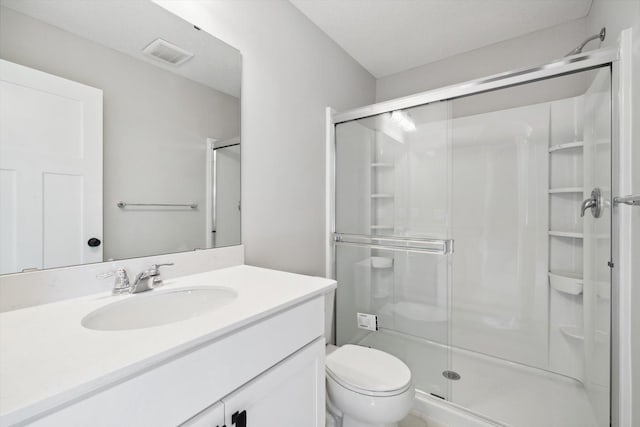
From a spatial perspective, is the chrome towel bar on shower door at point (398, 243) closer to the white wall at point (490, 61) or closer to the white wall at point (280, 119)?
the white wall at point (280, 119)

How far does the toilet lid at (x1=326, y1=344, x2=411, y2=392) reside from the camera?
47.4 inches

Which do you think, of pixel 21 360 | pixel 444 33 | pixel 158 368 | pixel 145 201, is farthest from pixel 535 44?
pixel 21 360

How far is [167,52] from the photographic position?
1.12m

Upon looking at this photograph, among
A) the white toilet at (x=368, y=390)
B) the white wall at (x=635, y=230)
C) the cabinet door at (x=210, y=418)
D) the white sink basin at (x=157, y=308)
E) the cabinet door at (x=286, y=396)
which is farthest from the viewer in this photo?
the white toilet at (x=368, y=390)

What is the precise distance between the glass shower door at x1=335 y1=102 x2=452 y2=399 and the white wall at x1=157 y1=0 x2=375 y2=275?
219 mm

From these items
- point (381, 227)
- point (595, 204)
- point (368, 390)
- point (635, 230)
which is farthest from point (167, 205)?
point (595, 204)

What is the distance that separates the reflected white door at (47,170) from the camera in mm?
769

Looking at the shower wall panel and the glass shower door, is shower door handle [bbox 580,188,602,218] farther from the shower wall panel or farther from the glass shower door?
the glass shower door

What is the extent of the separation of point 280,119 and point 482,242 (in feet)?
5.49

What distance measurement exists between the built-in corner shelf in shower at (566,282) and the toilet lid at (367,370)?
47.4 inches

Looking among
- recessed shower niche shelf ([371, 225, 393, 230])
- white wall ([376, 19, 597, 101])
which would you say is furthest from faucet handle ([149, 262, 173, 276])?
white wall ([376, 19, 597, 101])

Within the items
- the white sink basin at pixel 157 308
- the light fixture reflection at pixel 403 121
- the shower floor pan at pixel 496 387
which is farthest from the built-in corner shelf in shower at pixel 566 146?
the white sink basin at pixel 157 308

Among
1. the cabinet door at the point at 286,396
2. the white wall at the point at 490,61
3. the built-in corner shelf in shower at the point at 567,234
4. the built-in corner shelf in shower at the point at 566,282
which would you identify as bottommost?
the cabinet door at the point at 286,396

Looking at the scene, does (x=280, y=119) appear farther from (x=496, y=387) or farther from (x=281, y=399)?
(x=496, y=387)
